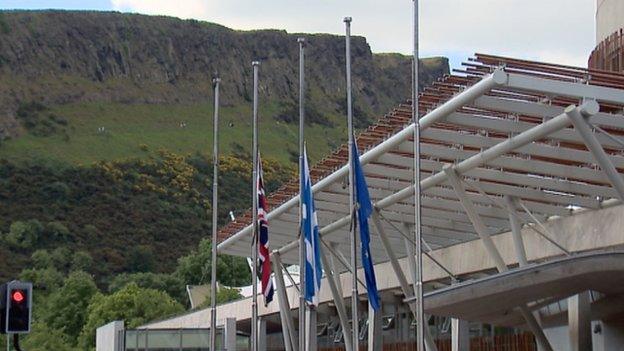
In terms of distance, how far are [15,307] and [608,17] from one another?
73.4 feet

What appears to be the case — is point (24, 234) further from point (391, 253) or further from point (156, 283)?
point (391, 253)

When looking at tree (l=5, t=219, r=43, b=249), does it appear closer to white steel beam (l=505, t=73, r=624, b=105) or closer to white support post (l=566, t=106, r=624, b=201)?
white support post (l=566, t=106, r=624, b=201)

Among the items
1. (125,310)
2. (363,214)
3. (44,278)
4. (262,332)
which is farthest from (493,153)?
A: (44,278)

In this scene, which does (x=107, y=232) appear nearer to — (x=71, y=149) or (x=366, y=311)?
(x=71, y=149)

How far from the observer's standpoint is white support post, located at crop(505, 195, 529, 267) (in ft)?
120

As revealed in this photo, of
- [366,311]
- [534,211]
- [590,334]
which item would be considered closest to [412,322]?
[366,311]

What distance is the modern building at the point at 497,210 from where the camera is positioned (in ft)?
94.5

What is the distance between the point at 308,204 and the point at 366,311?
20558 millimetres

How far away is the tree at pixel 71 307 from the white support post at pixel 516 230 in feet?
287

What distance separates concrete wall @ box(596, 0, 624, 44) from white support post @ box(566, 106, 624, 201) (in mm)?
8356

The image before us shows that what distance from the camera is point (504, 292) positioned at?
29.1 m

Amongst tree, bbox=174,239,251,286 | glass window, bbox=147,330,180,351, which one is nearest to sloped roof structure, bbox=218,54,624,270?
glass window, bbox=147,330,180,351

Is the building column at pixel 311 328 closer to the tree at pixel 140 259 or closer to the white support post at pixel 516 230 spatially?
the white support post at pixel 516 230

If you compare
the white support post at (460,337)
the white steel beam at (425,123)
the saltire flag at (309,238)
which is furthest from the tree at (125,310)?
→ the saltire flag at (309,238)
